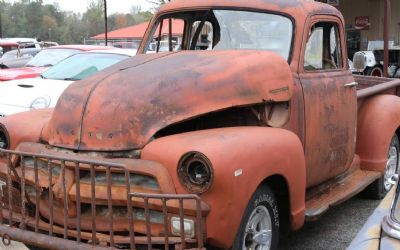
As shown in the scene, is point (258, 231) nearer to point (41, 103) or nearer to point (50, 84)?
point (41, 103)

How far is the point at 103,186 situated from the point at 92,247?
37 centimetres

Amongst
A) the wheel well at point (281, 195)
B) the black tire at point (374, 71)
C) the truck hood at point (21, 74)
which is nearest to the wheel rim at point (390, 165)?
the wheel well at point (281, 195)

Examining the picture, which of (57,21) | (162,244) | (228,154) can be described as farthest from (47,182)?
(57,21)

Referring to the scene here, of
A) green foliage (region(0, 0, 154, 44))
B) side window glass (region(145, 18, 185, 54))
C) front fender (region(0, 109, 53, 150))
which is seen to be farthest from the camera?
green foliage (region(0, 0, 154, 44))

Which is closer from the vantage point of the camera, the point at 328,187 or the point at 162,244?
the point at 162,244

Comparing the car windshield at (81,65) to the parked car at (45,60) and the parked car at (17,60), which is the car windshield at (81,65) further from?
the parked car at (17,60)

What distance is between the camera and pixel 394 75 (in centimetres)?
1777

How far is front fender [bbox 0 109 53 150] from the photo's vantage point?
4.02m

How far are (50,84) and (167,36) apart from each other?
2.42 meters

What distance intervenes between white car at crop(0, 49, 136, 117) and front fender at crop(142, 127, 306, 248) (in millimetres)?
3935

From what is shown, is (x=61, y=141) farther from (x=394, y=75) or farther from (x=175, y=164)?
(x=394, y=75)

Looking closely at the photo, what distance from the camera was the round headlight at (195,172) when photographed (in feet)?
10.4

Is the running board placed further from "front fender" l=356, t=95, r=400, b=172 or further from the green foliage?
the green foliage

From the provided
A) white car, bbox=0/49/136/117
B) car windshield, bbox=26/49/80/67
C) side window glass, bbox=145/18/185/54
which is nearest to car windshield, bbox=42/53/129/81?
white car, bbox=0/49/136/117
